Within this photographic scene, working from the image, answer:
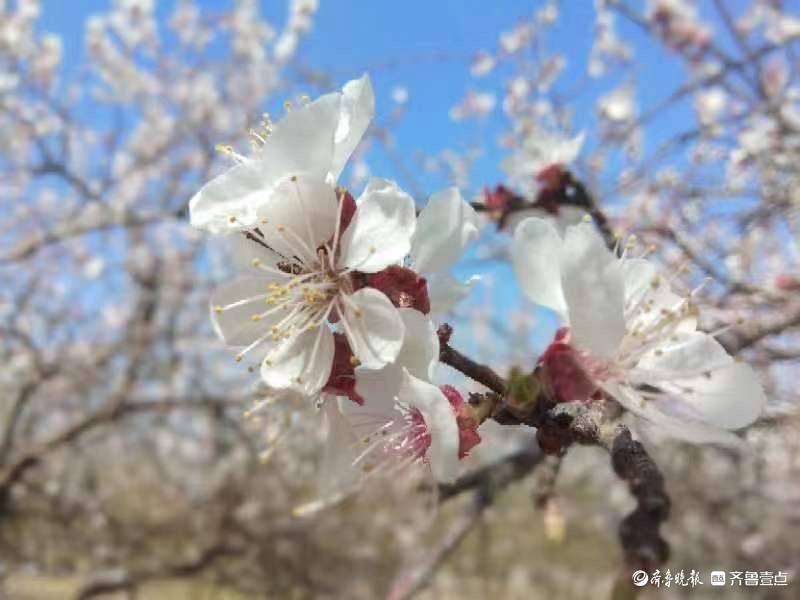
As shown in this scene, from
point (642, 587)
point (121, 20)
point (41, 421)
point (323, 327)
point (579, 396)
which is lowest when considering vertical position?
point (642, 587)

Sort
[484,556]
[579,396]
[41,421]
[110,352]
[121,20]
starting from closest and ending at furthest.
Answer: [579,396], [484,556], [110,352], [41,421], [121,20]

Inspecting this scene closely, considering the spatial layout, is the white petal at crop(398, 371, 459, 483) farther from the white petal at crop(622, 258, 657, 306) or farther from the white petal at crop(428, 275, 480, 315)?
the white petal at crop(622, 258, 657, 306)

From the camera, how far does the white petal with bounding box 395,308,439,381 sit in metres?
0.67

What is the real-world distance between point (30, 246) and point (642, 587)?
152 inches

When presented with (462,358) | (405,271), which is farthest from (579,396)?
(405,271)

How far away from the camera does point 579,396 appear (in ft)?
2.16

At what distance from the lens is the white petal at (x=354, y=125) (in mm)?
734

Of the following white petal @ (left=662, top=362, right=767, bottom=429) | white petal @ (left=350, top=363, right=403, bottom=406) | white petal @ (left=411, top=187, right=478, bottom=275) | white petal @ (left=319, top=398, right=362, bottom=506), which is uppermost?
white petal @ (left=411, top=187, right=478, bottom=275)

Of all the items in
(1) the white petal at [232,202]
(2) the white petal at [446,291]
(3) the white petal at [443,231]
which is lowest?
(2) the white petal at [446,291]

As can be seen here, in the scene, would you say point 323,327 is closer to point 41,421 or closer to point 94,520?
Result: point 94,520

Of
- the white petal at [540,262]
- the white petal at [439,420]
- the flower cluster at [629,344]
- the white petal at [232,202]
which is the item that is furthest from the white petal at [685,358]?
the white petal at [232,202]

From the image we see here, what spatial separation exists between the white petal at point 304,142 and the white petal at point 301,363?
18 centimetres

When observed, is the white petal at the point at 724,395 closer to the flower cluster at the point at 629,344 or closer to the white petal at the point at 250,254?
the flower cluster at the point at 629,344

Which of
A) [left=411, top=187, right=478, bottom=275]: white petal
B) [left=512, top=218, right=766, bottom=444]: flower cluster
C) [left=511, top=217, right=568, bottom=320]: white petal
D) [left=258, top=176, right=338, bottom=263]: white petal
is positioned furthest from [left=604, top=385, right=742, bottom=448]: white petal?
[left=258, top=176, right=338, bottom=263]: white petal
